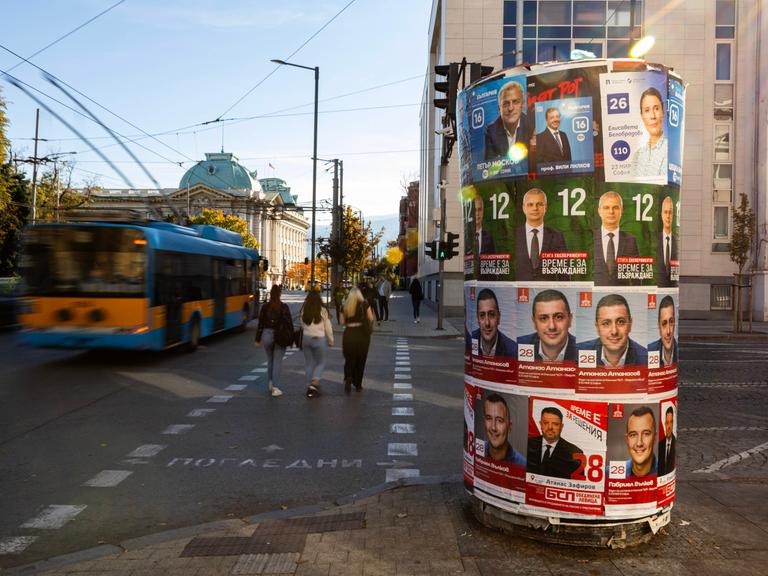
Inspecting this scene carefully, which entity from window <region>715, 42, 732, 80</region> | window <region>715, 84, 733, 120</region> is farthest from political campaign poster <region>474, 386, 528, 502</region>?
window <region>715, 42, 732, 80</region>

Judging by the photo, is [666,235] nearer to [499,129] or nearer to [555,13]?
[499,129]

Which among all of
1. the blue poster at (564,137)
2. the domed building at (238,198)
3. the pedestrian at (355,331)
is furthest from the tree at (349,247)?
the domed building at (238,198)

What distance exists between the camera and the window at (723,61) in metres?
32.9

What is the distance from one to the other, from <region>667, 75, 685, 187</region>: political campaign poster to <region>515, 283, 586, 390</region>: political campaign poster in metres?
1.03

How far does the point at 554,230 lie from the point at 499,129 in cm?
76

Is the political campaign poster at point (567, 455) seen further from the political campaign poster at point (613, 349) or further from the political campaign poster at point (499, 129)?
the political campaign poster at point (499, 129)

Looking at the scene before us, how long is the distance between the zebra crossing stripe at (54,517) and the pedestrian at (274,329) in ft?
17.3

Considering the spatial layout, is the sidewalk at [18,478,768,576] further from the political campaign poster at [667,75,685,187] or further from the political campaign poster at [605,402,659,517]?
the political campaign poster at [667,75,685,187]

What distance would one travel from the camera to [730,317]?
111 feet

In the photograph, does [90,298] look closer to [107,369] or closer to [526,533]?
[107,369]

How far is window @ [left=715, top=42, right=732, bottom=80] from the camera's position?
32.9m

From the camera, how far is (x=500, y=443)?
4.53 m

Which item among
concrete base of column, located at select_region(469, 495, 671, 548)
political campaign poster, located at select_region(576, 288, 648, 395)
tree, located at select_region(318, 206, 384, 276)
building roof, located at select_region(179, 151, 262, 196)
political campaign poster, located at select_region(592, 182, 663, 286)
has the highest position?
building roof, located at select_region(179, 151, 262, 196)

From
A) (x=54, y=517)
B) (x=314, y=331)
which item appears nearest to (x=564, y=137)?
(x=54, y=517)
